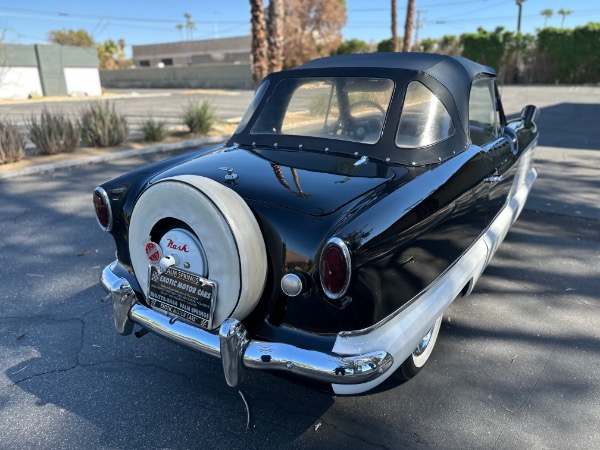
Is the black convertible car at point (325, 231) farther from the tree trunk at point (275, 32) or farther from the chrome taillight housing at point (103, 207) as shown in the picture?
the tree trunk at point (275, 32)

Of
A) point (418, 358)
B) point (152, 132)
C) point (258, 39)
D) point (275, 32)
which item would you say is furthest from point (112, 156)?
point (418, 358)

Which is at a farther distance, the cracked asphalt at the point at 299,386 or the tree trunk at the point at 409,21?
the tree trunk at the point at 409,21

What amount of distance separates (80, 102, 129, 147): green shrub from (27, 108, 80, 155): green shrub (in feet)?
0.95

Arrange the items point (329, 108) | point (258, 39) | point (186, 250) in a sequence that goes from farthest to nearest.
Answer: point (258, 39)
point (329, 108)
point (186, 250)

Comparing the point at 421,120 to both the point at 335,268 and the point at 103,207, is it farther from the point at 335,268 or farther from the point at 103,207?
the point at 103,207

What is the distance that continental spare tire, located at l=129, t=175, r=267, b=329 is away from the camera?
193cm

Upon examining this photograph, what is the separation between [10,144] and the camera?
24.2ft

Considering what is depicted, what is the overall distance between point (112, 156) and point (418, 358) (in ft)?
23.7

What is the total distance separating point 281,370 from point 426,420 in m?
0.88

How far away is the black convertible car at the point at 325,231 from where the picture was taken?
1925 mm

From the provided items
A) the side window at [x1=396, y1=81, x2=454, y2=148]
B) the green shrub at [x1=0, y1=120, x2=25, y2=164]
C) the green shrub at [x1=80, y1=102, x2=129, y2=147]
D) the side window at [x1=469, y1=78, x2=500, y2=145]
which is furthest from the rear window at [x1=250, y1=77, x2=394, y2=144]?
the green shrub at [x1=80, y1=102, x2=129, y2=147]

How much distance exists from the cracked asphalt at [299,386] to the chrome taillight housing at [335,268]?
24.1 inches

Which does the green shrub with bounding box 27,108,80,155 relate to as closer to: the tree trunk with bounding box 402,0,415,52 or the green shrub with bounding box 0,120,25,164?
the green shrub with bounding box 0,120,25,164

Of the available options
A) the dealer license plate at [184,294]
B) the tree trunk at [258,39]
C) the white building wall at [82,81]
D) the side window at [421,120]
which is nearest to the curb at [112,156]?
the tree trunk at [258,39]
